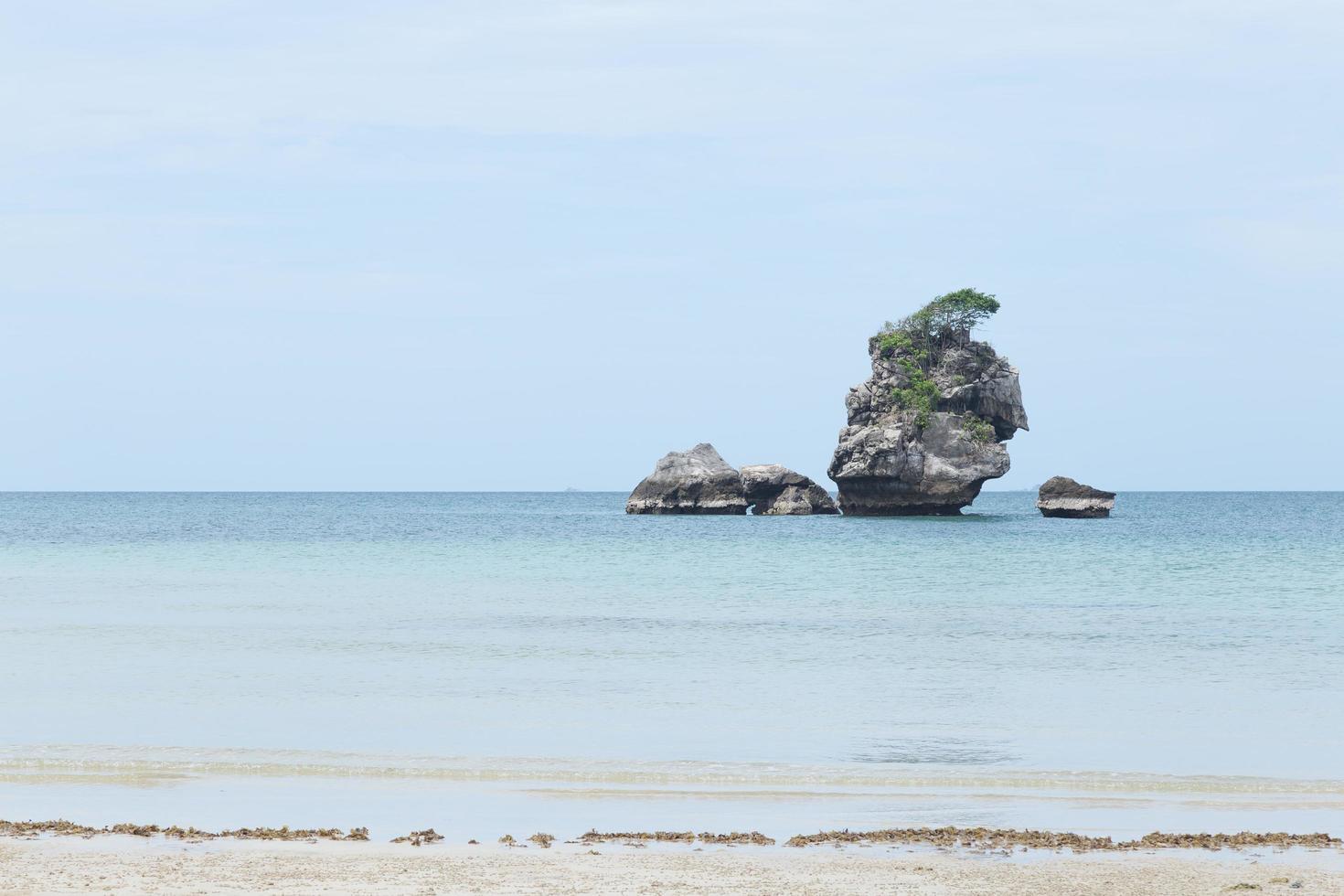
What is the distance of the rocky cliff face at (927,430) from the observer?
3061 inches

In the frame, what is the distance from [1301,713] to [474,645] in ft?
45.3

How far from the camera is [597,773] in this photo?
1335 centimetres

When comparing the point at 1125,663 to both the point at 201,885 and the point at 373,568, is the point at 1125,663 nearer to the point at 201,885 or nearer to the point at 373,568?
the point at 201,885

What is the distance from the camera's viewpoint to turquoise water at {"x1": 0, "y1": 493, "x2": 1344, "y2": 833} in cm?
1265

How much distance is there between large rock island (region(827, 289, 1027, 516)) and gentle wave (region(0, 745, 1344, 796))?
65267 millimetres

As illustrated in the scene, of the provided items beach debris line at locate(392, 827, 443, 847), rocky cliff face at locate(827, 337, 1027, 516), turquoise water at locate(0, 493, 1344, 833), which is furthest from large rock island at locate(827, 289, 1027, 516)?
beach debris line at locate(392, 827, 443, 847)

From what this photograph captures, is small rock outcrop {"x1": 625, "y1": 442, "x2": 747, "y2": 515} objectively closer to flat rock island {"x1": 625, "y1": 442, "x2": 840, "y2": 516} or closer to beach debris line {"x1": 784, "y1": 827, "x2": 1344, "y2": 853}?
flat rock island {"x1": 625, "y1": 442, "x2": 840, "y2": 516}

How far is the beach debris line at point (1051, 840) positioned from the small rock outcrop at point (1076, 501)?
255 feet

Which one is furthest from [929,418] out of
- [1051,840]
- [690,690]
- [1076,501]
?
[1051,840]

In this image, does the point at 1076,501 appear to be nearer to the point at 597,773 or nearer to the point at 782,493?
the point at 782,493

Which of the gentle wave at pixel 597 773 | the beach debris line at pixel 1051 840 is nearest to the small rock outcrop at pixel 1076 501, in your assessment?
the gentle wave at pixel 597 773

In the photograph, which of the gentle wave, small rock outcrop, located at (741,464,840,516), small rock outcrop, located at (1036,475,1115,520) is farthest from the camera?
small rock outcrop, located at (741,464,840,516)

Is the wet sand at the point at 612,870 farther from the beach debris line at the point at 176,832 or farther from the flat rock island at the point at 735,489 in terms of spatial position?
the flat rock island at the point at 735,489

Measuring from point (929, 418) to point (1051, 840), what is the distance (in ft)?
225
